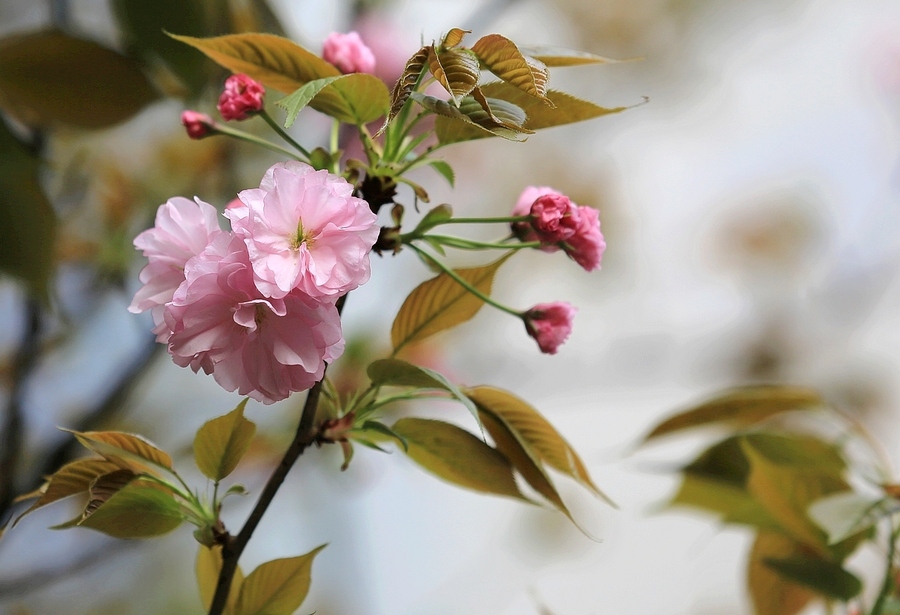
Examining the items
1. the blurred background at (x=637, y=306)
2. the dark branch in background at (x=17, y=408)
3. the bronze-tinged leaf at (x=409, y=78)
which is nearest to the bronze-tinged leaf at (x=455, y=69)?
the bronze-tinged leaf at (x=409, y=78)

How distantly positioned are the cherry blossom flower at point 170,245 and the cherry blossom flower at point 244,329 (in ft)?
0.07

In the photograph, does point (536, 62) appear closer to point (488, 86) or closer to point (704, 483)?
point (488, 86)

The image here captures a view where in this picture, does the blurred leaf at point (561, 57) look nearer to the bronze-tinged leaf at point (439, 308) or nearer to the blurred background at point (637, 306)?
the bronze-tinged leaf at point (439, 308)

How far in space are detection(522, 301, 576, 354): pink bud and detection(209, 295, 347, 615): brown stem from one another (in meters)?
0.08

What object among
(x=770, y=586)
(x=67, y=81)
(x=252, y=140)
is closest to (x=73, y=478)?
(x=252, y=140)

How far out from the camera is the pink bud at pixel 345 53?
29 cm

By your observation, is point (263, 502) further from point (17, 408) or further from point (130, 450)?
point (17, 408)

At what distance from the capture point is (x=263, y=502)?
243 mm

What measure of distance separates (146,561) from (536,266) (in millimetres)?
644

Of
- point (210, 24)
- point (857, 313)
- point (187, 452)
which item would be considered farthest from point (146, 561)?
→ point (857, 313)

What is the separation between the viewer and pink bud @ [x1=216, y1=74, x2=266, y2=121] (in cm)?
26

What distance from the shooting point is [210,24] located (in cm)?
45

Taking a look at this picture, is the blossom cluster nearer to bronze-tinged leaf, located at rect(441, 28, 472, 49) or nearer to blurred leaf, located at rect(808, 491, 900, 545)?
bronze-tinged leaf, located at rect(441, 28, 472, 49)

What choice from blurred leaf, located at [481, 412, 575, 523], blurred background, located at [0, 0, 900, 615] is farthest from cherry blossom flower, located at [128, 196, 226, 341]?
blurred background, located at [0, 0, 900, 615]
